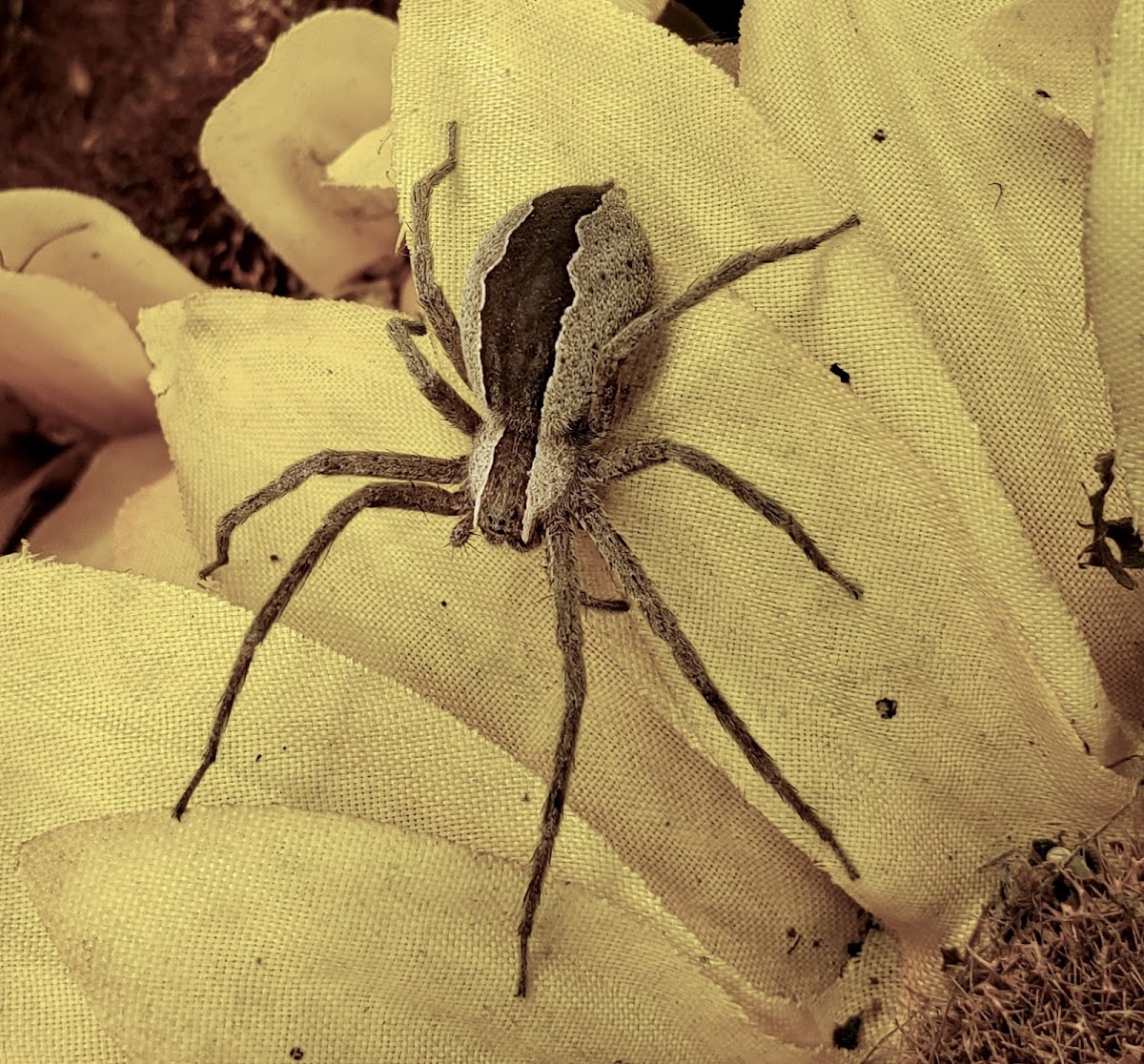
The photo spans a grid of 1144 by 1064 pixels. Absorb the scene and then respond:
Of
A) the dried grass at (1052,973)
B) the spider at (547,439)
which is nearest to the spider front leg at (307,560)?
the spider at (547,439)

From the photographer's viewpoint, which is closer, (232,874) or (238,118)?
(232,874)

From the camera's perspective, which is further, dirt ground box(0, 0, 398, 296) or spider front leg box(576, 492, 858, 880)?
dirt ground box(0, 0, 398, 296)

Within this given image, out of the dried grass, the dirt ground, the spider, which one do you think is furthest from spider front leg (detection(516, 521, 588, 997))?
the dirt ground

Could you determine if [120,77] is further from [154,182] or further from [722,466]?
[722,466]

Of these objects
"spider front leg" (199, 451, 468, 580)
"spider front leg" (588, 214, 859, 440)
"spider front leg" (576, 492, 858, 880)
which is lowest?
"spider front leg" (576, 492, 858, 880)

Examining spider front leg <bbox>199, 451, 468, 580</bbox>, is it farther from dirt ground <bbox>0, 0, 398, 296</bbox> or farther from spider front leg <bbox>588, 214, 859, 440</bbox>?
dirt ground <bbox>0, 0, 398, 296</bbox>

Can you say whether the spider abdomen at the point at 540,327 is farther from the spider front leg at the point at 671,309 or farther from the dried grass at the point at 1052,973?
the dried grass at the point at 1052,973

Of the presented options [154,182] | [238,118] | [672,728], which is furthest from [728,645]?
[154,182]
